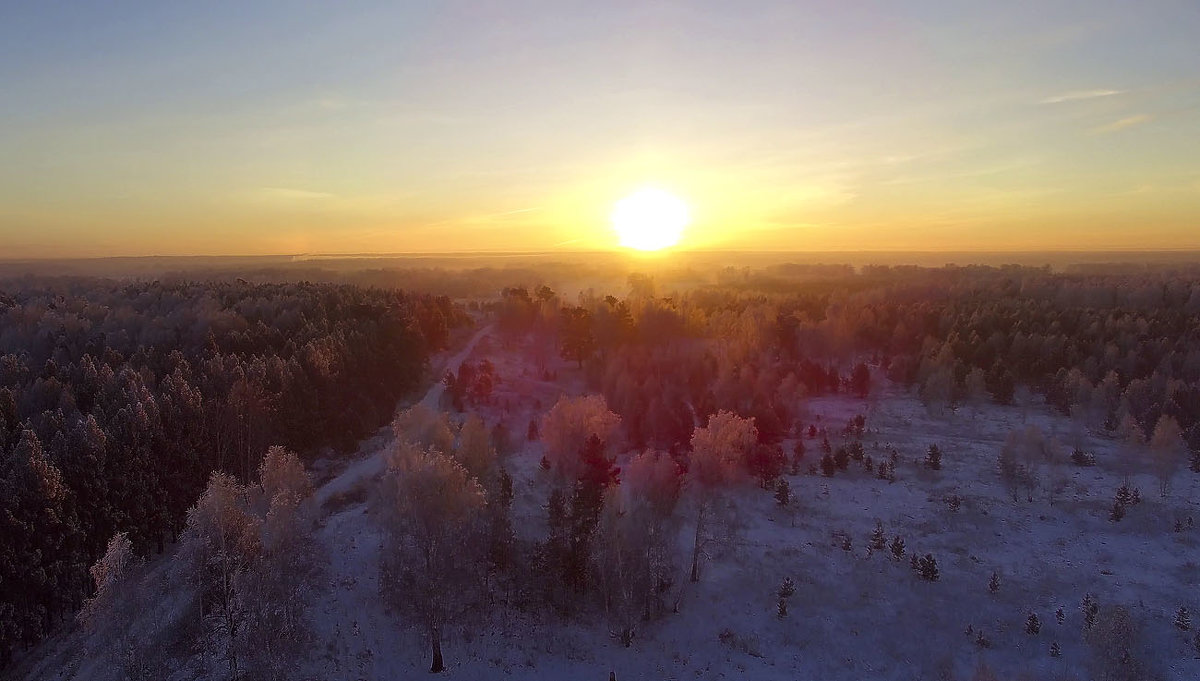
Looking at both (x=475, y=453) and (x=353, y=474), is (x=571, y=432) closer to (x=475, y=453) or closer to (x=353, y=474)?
(x=475, y=453)

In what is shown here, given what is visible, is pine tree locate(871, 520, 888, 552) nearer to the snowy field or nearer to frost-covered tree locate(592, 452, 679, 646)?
the snowy field

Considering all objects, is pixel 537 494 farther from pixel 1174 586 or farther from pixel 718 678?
pixel 1174 586

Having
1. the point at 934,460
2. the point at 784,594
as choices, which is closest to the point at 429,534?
the point at 784,594

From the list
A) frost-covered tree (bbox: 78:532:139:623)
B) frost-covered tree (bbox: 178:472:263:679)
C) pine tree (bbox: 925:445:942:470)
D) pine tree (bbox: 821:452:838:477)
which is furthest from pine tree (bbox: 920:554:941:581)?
frost-covered tree (bbox: 78:532:139:623)

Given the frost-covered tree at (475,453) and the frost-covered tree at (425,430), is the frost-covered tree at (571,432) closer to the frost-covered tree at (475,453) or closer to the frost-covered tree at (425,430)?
the frost-covered tree at (475,453)

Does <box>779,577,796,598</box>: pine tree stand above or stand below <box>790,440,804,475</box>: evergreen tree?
below

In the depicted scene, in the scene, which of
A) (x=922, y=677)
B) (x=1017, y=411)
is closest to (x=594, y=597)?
(x=922, y=677)
